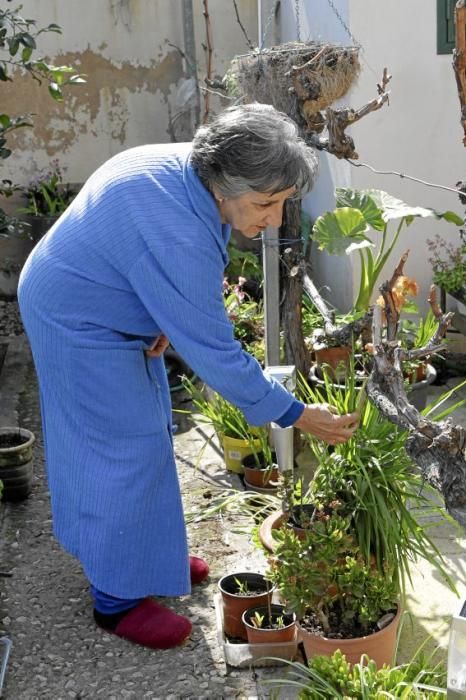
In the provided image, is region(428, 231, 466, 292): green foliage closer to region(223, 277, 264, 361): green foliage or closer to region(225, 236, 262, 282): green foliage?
region(223, 277, 264, 361): green foliage

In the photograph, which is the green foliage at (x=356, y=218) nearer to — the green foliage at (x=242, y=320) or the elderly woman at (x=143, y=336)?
the green foliage at (x=242, y=320)

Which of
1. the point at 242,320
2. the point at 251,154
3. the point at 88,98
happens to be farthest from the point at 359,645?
the point at 88,98

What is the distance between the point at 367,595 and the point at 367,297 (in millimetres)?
2419

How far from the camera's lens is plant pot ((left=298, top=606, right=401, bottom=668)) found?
112 inches

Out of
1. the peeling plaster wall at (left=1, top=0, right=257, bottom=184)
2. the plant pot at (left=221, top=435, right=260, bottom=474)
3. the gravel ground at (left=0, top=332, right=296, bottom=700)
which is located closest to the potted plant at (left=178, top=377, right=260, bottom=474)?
the plant pot at (left=221, top=435, right=260, bottom=474)

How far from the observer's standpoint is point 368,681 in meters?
2.56

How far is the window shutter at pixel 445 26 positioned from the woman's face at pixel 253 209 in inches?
131

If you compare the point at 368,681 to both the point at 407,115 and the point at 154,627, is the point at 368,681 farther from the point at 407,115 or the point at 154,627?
the point at 407,115

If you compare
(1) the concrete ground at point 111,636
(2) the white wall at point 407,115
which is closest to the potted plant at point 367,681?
(1) the concrete ground at point 111,636

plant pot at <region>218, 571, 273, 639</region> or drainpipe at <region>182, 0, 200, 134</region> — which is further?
drainpipe at <region>182, 0, 200, 134</region>

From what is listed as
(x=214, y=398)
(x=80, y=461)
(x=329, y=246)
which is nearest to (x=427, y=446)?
(x=80, y=461)

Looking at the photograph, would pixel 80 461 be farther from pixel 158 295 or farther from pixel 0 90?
pixel 0 90

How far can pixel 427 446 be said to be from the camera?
2730mm

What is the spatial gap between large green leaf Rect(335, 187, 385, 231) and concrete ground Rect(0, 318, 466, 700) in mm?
1380
